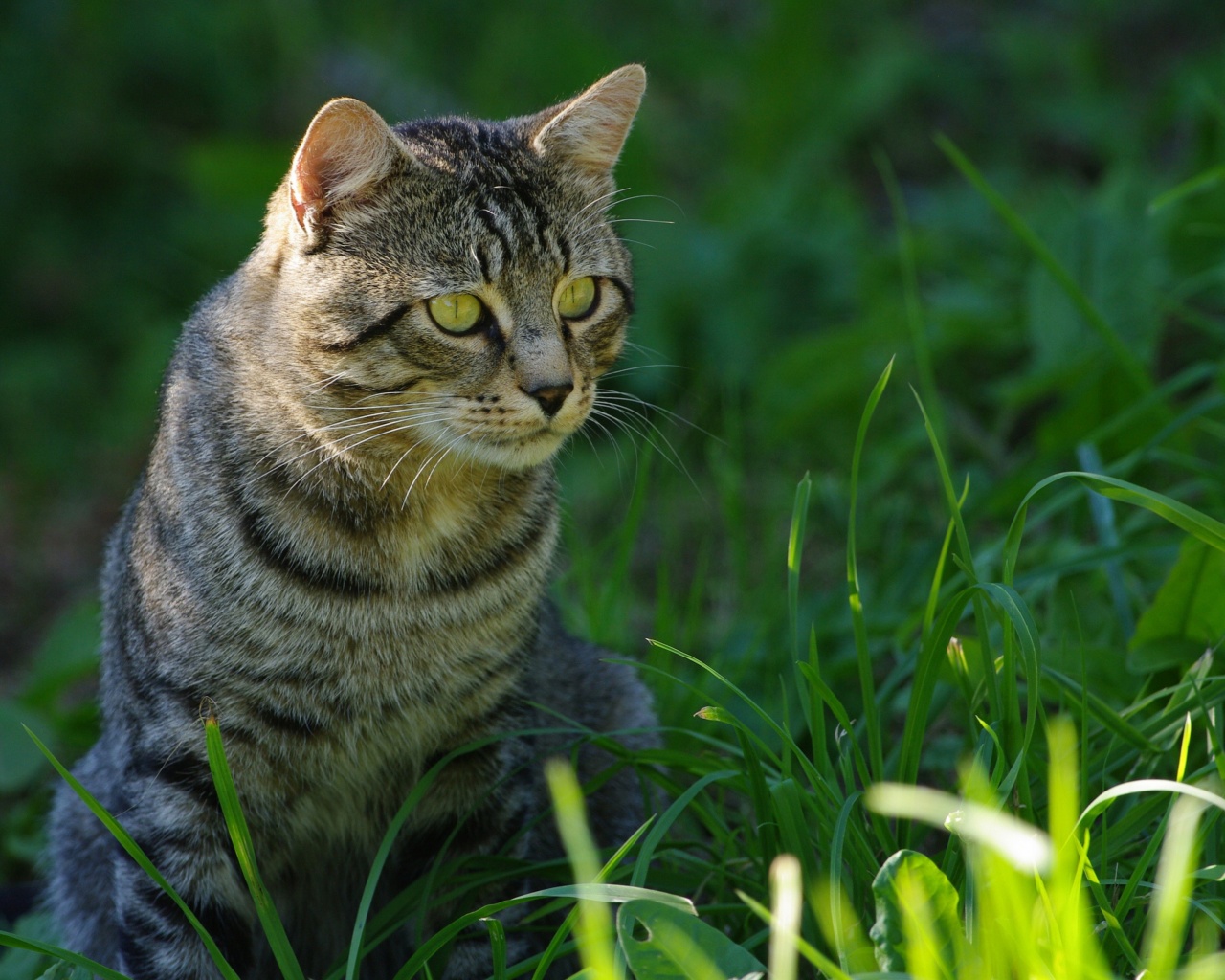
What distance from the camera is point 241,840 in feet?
5.17

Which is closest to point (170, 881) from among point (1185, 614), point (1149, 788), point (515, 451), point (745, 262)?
point (515, 451)

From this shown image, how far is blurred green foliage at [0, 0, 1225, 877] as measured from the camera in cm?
277

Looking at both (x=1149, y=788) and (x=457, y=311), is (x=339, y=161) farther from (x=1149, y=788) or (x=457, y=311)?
(x=1149, y=788)

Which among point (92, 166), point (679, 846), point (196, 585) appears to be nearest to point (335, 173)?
point (196, 585)

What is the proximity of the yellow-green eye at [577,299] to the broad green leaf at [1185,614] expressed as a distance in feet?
3.34

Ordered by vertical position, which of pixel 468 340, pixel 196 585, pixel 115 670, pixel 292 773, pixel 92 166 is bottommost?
pixel 292 773

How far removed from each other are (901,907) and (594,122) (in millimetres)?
1404

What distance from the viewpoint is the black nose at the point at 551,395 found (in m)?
1.85

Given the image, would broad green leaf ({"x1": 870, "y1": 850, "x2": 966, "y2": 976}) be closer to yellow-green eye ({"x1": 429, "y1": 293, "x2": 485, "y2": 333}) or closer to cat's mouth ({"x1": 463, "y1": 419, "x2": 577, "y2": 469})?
cat's mouth ({"x1": 463, "y1": 419, "x2": 577, "y2": 469})

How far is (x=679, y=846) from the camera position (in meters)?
1.96

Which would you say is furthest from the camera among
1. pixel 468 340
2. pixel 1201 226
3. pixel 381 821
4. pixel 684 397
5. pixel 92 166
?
pixel 92 166

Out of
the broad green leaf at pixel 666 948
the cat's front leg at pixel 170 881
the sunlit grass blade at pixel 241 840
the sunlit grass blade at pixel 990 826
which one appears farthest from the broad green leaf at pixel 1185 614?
the cat's front leg at pixel 170 881

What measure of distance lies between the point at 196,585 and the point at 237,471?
0.19 metres

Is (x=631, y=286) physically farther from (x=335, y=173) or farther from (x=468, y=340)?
(x=335, y=173)
